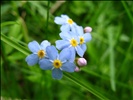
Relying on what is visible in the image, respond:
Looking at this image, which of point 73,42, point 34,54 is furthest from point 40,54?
point 73,42

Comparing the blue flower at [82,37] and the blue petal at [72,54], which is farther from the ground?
the blue flower at [82,37]

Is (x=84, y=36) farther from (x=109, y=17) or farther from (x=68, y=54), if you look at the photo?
(x=109, y=17)

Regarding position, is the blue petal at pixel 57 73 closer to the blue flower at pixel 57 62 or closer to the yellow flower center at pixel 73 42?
the blue flower at pixel 57 62

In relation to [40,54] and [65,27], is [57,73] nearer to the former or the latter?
[40,54]

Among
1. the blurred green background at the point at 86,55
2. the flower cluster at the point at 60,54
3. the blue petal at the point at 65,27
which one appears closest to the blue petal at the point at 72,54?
the flower cluster at the point at 60,54

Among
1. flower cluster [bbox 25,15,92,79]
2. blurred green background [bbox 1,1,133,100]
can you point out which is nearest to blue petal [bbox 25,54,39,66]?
flower cluster [bbox 25,15,92,79]

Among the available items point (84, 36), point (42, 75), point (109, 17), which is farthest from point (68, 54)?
point (109, 17)

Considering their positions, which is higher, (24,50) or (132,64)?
(24,50)

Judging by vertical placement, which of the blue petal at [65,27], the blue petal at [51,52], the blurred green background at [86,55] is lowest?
the blurred green background at [86,55]
